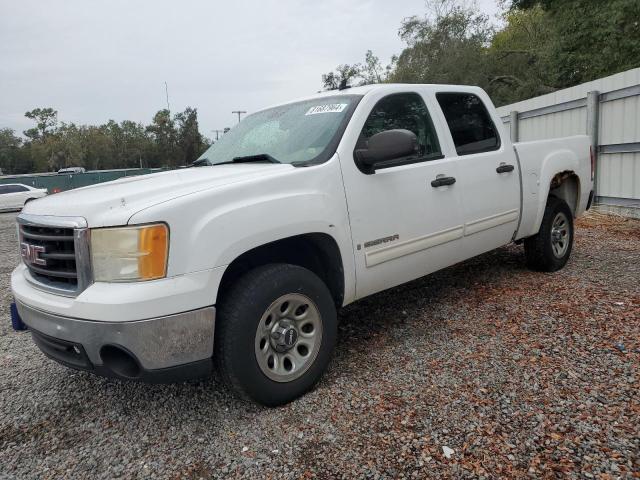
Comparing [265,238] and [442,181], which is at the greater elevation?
[442,181]

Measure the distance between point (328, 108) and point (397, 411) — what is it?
2.10m

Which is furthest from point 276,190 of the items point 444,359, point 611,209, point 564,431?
point 611,209

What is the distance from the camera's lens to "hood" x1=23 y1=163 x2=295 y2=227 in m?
2.37

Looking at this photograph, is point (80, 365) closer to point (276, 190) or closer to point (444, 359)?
point (276, 190)

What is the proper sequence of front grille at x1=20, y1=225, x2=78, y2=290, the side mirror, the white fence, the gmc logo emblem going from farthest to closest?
the white fence
the side mirror
the gmc logo emblem
front grille at x1=20, y1=225, x2=78, y2=290

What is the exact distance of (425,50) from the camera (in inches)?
1254

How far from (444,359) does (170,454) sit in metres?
1.81

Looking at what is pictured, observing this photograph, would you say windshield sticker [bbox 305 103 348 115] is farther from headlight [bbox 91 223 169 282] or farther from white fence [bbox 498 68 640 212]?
white fence [bbox 498 68 640 212]

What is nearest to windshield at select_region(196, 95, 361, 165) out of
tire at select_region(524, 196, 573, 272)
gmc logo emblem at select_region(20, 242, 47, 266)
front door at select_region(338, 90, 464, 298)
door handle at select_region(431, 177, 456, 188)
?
front door at select_region(338, 90, 464, 298)

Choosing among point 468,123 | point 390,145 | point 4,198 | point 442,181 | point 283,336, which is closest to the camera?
point 283,336

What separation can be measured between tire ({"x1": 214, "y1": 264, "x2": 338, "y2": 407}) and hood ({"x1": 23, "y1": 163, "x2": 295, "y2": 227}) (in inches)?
22.2

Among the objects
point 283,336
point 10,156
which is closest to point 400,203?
point 283,336

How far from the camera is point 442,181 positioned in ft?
12.1

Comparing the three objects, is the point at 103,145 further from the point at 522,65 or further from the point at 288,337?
the point at 288,337
